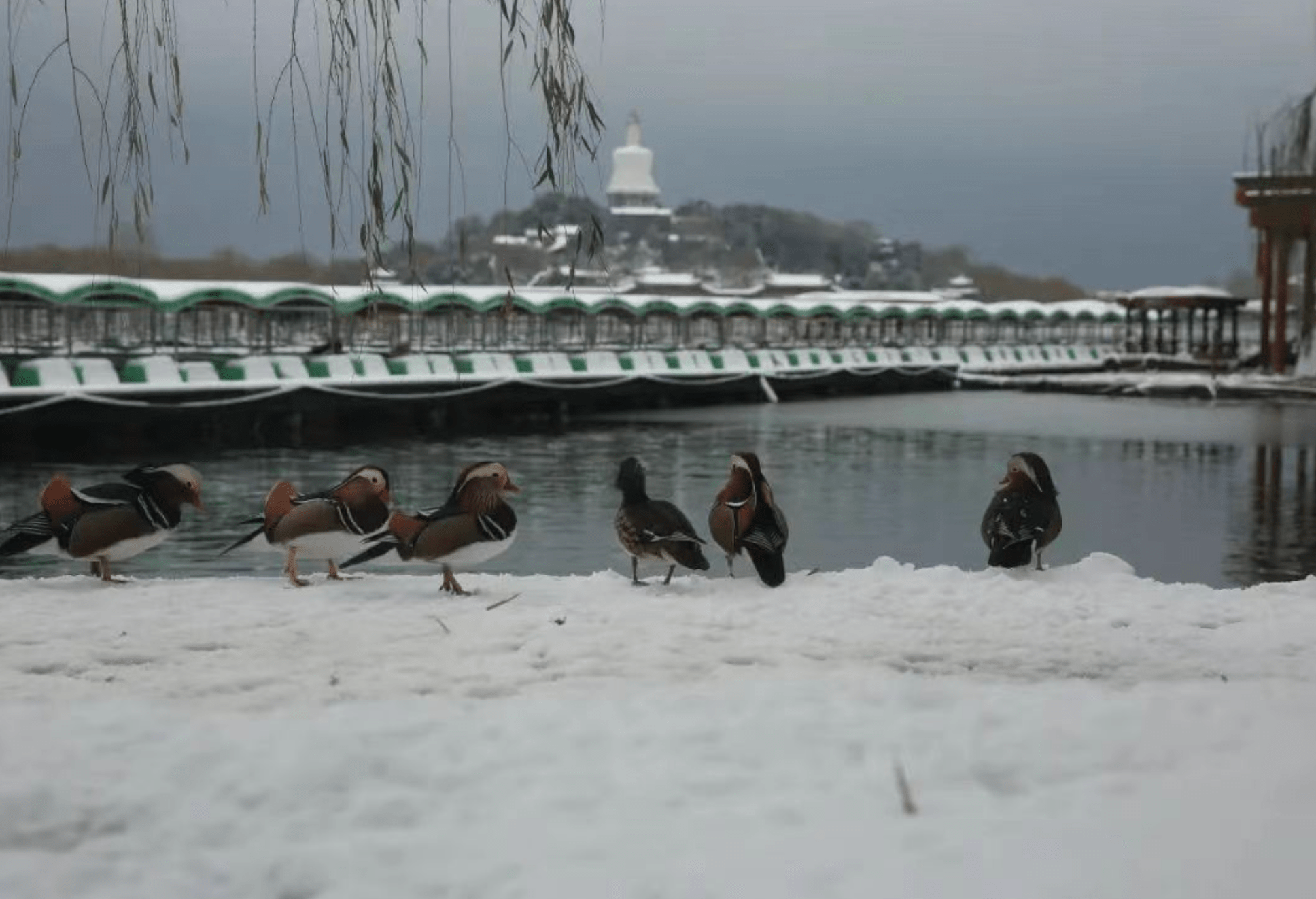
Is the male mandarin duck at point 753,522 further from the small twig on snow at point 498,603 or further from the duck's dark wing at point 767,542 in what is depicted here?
the small twig on snow at point 498,603

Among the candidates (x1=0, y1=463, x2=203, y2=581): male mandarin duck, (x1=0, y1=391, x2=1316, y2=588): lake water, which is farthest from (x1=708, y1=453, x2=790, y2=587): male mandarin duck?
(x1=0, y1=391, x2=1316, y2=588): lake water

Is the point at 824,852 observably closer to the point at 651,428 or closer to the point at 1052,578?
the point at 1052,578

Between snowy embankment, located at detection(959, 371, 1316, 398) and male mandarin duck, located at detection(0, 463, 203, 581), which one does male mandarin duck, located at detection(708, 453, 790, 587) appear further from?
snowy embankment, located at detection(959, 371, 1316, 398)

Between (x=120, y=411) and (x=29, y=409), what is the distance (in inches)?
80.4

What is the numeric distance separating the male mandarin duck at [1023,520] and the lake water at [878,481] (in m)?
6.23

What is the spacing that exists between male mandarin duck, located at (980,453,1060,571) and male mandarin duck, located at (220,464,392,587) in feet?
11.3

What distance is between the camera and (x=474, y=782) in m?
4.75

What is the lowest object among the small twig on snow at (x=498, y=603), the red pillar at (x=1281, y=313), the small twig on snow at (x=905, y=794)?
the small twig on snow at (x=905, y=794)

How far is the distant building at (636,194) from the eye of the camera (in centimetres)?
14850

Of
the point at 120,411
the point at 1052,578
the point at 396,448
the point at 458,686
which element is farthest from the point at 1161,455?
the point at 458,686

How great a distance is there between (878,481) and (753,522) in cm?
1843

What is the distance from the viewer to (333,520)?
26.2 ft

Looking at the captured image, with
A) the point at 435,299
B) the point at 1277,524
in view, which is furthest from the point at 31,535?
the point at 435,299

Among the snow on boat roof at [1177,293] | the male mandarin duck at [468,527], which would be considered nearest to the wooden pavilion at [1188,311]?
the snow on boat roof at [1177,293]
